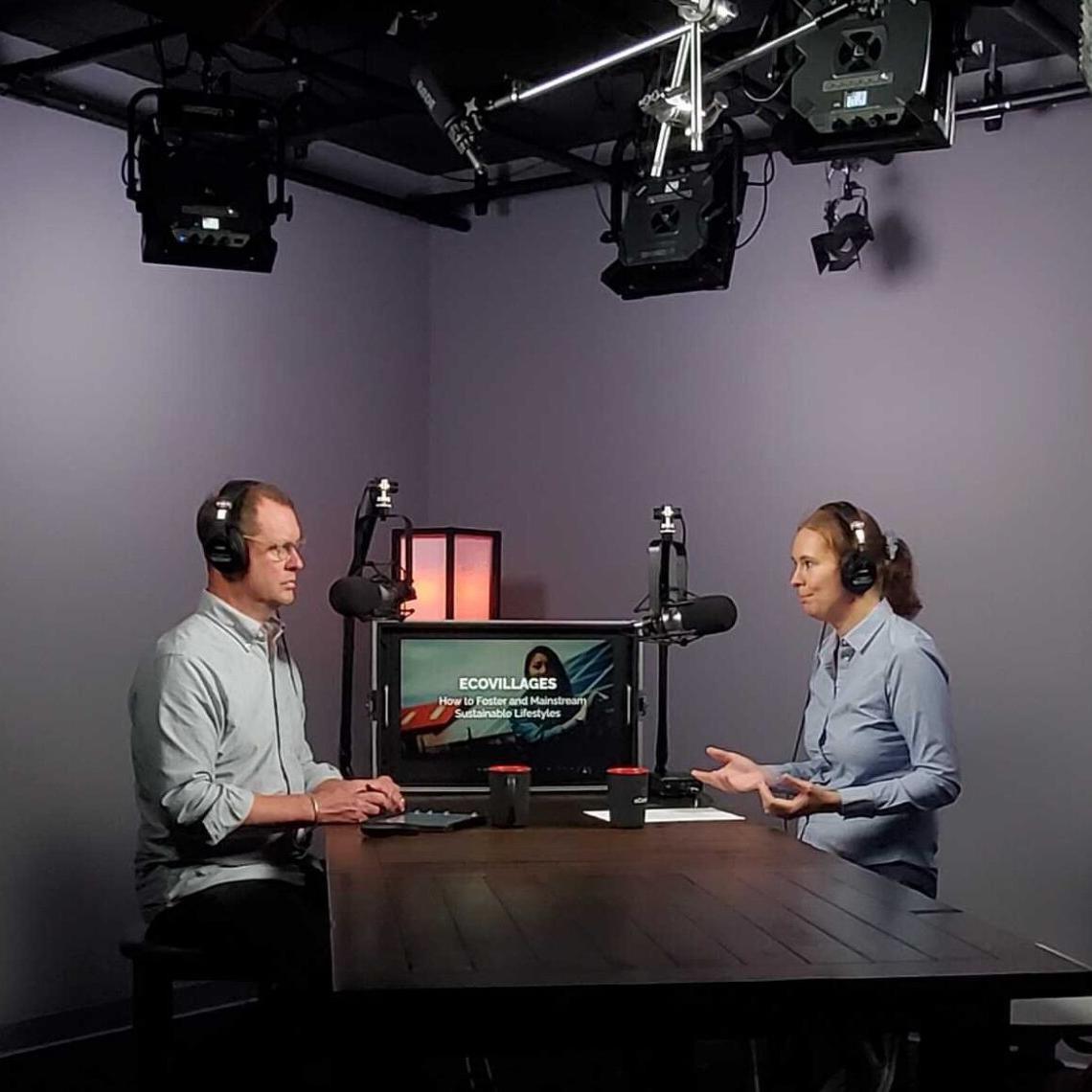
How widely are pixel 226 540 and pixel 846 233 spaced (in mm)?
2179

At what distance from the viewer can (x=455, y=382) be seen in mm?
5539

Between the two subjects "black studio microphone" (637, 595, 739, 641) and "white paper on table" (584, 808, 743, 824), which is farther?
"black studio microphone" (637, 595, 739, 641)

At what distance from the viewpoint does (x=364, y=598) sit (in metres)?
3.56

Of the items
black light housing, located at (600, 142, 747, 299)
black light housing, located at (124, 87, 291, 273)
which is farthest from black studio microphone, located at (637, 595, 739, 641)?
black light housing, located at (124, 87, 291, 273)

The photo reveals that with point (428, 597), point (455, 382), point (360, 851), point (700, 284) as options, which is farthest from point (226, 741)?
point (455, 382)

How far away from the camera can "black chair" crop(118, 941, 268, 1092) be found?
2883 millimetres

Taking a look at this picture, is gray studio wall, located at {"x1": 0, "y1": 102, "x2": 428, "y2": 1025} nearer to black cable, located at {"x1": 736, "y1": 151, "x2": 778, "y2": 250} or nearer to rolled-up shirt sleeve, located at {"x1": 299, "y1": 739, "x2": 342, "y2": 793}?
rolled-up shirt sleeve, located at {"x1": 299, "y1": 739, "x2": 342, "y2": 793}

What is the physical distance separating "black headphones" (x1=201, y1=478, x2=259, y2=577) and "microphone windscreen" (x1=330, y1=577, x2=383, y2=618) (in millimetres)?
291

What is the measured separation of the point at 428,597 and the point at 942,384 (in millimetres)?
1659

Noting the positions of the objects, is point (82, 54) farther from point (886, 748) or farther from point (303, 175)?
point (886, 748)

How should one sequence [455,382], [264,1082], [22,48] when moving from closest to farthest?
1. [264,1082]
2. [22,48]
3. [455,382]

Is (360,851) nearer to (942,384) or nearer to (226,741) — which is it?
(226,741)

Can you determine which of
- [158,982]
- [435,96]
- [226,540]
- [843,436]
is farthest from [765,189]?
[158,982]

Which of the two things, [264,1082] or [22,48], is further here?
[22,48]
